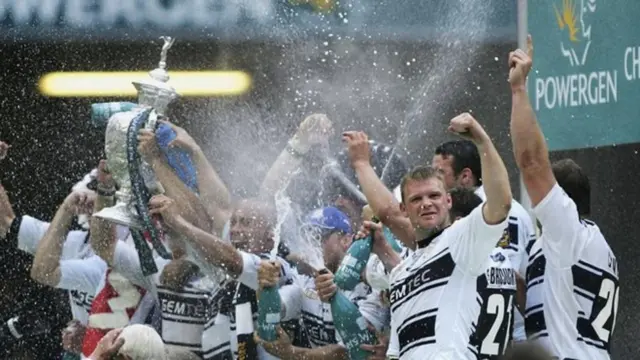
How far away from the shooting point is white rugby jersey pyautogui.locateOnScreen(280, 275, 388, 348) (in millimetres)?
9633

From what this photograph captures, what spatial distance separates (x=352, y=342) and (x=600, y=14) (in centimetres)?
230

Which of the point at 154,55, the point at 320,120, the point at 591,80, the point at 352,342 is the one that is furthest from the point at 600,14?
the point at 154,55

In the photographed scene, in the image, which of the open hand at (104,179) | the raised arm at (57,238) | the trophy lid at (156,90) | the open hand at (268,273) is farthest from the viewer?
the raised arm at (57,238)

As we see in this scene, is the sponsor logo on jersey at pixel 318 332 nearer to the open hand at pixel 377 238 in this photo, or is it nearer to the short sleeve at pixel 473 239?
the open hand at pixel 377 238

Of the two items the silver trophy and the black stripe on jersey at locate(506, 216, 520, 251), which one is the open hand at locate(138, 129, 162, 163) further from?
the black stripe on jersey at locate(506, 216, 520, 251)

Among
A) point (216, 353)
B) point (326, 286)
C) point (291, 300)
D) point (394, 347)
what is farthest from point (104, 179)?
point (394, 347)

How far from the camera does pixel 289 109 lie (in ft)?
38.0

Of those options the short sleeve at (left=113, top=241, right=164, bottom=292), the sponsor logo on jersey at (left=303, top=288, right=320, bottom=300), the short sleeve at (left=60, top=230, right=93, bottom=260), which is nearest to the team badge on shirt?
the sponsor logo on jersey at (left=303, top=288, right=320, bottom=300)

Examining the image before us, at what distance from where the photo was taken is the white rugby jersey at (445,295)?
26.1 feet

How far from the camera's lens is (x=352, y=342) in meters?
9.27

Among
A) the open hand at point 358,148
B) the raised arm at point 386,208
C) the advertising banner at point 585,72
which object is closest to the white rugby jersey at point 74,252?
the open hand at point 358,148

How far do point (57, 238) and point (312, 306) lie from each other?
165cm

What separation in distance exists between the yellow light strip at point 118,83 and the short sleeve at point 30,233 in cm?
142

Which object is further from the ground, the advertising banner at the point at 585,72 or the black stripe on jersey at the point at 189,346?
the advertising banner at the point at 585,72
